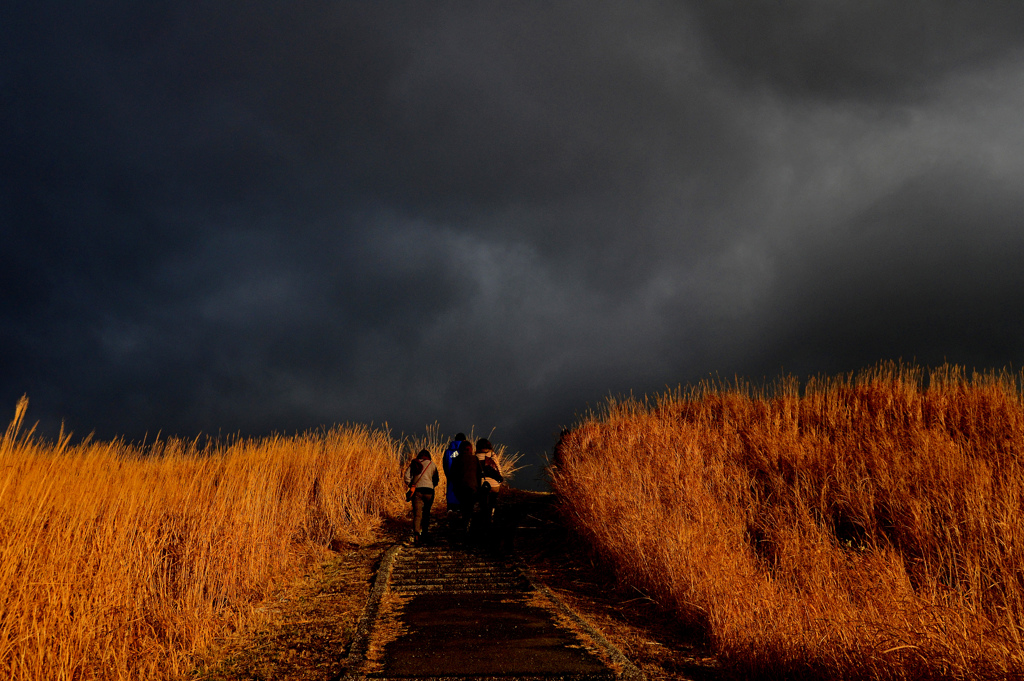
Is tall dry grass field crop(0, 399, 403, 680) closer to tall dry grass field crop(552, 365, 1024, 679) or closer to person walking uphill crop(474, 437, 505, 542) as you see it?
person walking uphill crop(474, 437, 505, 542)

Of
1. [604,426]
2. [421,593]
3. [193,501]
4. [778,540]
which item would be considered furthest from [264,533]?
[604,426]

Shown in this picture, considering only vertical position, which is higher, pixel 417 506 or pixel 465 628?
pixel 417 506

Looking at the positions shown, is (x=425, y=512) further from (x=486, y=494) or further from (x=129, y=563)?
(x=129, y=563)

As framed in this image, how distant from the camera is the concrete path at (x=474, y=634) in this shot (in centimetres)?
448

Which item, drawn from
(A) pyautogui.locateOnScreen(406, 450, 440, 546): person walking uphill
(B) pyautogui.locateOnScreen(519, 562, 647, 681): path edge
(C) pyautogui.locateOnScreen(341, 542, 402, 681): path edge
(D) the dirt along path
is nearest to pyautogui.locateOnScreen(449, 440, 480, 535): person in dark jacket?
(A) pyautogui.locateOnScreen(406, 450, 440, 546): person walking uphill

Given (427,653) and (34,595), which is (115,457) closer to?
(34,595)

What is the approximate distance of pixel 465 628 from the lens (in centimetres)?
546

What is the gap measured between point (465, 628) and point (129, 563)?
2915mm

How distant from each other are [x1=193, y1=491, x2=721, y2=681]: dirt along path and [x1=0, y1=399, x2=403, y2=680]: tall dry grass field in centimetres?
48

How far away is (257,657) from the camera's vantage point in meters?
5.00

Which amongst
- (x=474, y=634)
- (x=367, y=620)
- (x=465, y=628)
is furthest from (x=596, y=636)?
(x=367, y=620)

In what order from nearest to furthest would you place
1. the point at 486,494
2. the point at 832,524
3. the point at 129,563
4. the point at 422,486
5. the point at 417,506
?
1. the point at 129,563
2. the point at 832,524
3. the point at 422,486
4. the point at 417,506
5. the point at 486,494

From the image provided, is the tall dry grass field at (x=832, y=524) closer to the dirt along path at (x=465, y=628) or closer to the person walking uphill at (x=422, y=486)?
the dirt along path at (x=465, y=628)

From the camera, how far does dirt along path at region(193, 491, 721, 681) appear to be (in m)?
4.62
